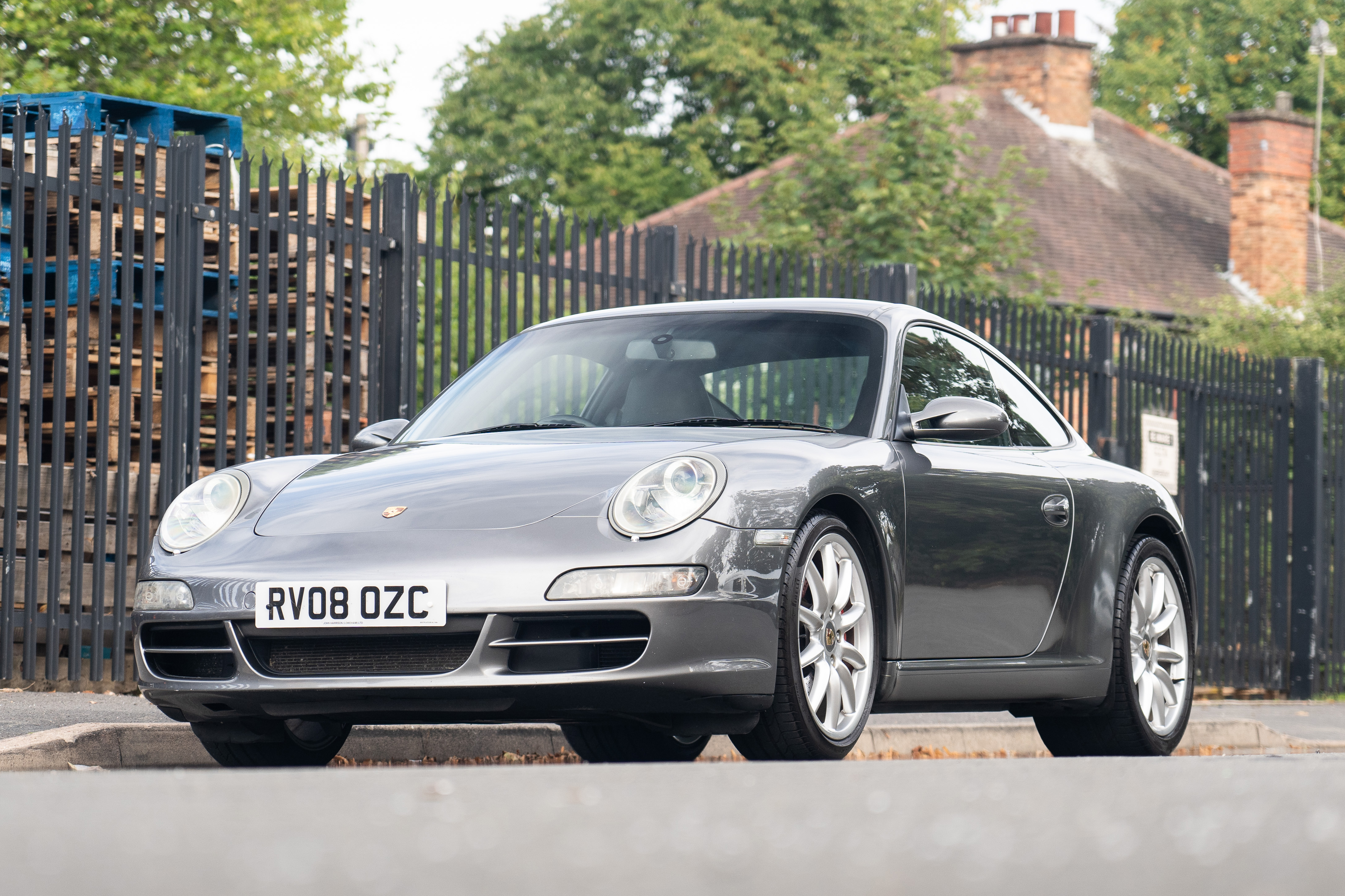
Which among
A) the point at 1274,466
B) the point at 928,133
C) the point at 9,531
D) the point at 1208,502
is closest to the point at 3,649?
the point at 9,531

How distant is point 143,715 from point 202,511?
1710mm

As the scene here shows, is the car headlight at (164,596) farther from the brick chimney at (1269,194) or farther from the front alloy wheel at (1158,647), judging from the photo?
the brick chimney at (1269,194)

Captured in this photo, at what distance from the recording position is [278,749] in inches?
218

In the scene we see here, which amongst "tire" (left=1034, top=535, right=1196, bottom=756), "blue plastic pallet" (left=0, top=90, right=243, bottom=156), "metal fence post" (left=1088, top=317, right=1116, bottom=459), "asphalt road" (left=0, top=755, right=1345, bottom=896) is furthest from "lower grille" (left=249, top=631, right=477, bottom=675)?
"metal fence post" (left=1088, top=317, right=1116, bottom=459)

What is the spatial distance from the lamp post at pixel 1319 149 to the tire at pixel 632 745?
22944 mm

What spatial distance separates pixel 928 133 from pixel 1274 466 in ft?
20.3

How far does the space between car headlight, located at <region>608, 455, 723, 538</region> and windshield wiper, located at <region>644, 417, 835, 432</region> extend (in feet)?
2.44

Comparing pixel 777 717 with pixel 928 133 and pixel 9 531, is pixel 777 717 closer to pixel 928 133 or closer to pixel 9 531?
pixel 9 531

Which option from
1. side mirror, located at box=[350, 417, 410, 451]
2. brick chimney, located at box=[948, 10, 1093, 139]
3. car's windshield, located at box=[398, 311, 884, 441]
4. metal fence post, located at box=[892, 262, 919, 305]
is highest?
brick chimney, located at box=[948, 10, 1093, 139]

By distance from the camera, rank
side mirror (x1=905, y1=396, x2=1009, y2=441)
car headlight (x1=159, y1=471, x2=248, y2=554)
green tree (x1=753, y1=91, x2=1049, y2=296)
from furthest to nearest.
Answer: green tree (x1=753, y1=91, x2=1049, y2=296)
side mirror (x1=905, y1=396, x2=1009, y2=441)
car headlight (x1=159, y1=471, x2=248, y2=554)

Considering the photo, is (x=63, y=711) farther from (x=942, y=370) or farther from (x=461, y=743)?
(x=942, y=370)

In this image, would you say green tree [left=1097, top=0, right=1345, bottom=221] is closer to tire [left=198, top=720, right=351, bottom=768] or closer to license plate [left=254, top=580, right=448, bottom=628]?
tire [left=198, top=720, right=351, bottom=768]

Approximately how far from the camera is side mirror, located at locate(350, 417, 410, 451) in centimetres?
623

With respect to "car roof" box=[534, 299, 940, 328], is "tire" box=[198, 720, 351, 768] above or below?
below
